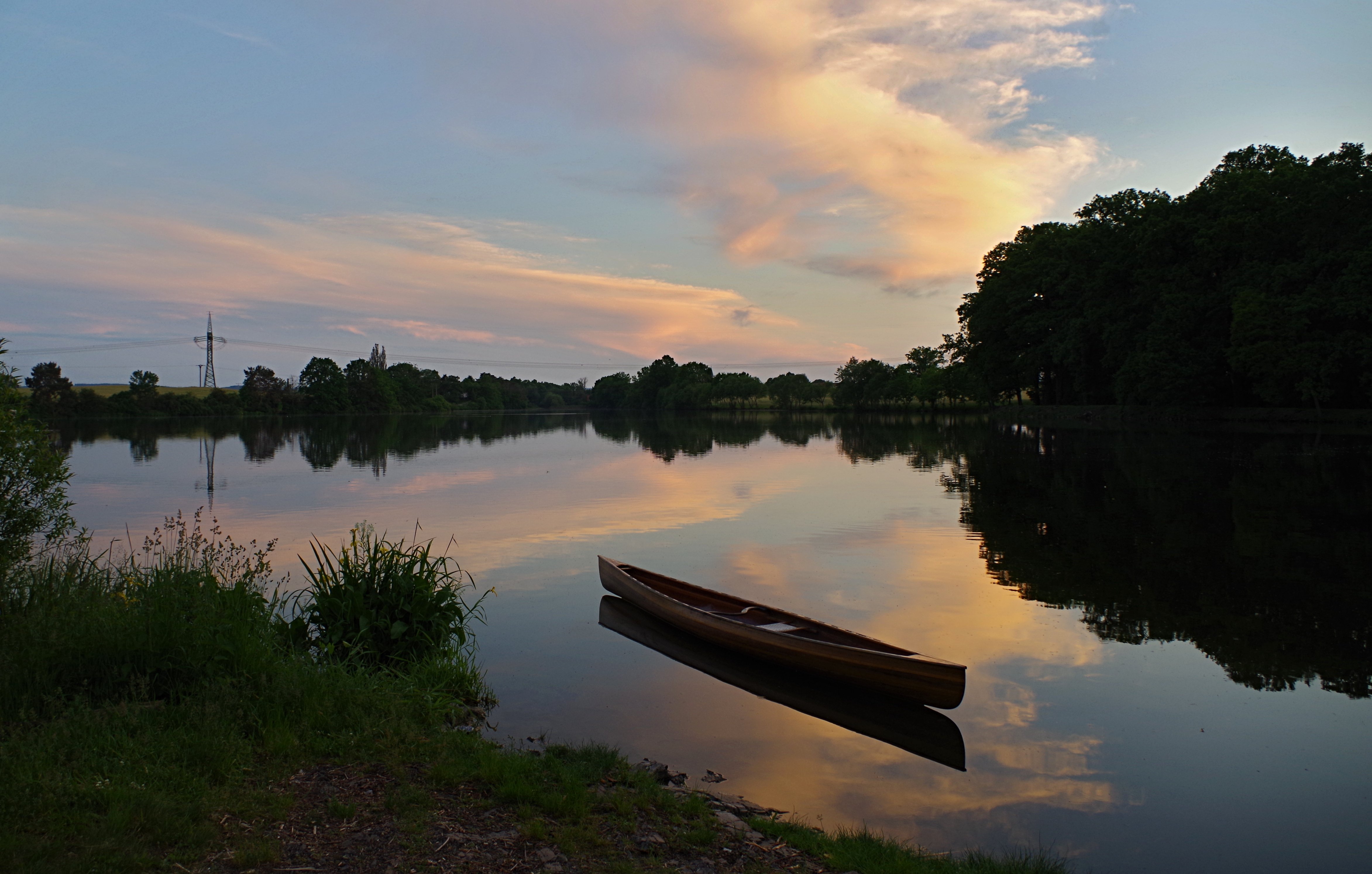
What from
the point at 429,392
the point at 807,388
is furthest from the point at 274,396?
the point at 807,388

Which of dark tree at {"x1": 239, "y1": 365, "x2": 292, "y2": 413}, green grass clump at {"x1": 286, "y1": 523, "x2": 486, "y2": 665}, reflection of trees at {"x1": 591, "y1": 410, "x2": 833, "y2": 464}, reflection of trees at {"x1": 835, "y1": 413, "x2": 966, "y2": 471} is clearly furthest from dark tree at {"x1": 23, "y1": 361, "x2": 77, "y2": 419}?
green grass clump at {"x1": 286, "y1": 523, "x2": 486, "y2": 665}

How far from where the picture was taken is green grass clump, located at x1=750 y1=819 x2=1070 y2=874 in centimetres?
485

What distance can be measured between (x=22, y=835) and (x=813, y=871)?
4.21 meters

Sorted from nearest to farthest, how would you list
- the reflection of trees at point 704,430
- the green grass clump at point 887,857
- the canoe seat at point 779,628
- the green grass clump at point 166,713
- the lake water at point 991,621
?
the green grass clump at point 166,713, the green grass clump at point 887,857, the lake water at point 991,621, the canoe seat at point 779,628, the reflection of trees at point 704,430

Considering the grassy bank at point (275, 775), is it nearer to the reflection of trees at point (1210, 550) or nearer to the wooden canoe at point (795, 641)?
the wooden canoe at point (795, 641)

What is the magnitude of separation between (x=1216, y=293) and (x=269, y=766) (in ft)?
184

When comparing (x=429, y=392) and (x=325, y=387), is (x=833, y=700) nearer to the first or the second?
(x=325, y=387)

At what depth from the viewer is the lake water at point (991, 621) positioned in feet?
21.4

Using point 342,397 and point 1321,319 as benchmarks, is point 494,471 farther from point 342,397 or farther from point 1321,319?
point 342,397

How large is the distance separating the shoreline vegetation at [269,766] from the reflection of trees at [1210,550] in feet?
22.1

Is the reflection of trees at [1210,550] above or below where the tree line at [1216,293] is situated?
below

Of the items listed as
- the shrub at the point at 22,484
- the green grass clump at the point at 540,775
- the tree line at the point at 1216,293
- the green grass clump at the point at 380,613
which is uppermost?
the tree line at the point at 1216,293

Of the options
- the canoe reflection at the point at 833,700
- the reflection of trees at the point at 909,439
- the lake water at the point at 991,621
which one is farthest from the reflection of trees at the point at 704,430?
the canoe reflection at the point at 833,700

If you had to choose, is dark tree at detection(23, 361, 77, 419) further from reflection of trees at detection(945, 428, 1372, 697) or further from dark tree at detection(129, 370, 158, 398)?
reflection of trees at detection(945, 428, 1372, 697)
